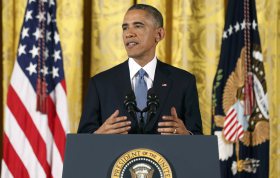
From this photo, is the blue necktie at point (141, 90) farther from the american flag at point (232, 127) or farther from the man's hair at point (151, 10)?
the american flag at point (232, 127)

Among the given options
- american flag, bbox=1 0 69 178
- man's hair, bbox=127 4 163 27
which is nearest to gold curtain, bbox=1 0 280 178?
american flag, bbox=1 0 69 178

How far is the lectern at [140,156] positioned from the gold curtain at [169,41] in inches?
89.1

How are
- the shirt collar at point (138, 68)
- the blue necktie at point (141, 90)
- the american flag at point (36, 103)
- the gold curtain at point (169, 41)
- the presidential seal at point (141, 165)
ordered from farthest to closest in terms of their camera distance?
the gold curtain at point (169, 41) < the american flag at point (36, 103) < the shirt collar at point (138, 68) < the blue necktie at point (141, 90) < the presidential seal at point (141, 165)

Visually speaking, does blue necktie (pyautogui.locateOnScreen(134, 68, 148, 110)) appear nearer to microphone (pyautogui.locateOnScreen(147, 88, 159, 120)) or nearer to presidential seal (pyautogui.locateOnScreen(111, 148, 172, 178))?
microphone (pyautogui.locateOnScreen(147, 88, 159, 120))

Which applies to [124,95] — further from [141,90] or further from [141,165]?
[141,165]

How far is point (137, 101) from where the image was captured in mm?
2055

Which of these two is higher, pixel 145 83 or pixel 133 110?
pixel 145 83

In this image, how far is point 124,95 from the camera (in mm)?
2109

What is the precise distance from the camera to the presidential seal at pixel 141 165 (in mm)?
1696

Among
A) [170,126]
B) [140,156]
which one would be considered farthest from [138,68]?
[140,156]

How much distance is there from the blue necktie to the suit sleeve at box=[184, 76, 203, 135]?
0.63ft

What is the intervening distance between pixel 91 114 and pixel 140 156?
1.50 ft

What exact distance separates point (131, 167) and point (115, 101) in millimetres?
463

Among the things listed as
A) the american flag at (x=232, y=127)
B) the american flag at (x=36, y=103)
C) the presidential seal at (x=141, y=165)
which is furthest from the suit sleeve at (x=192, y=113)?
the american flag at (x=36, y=103)
